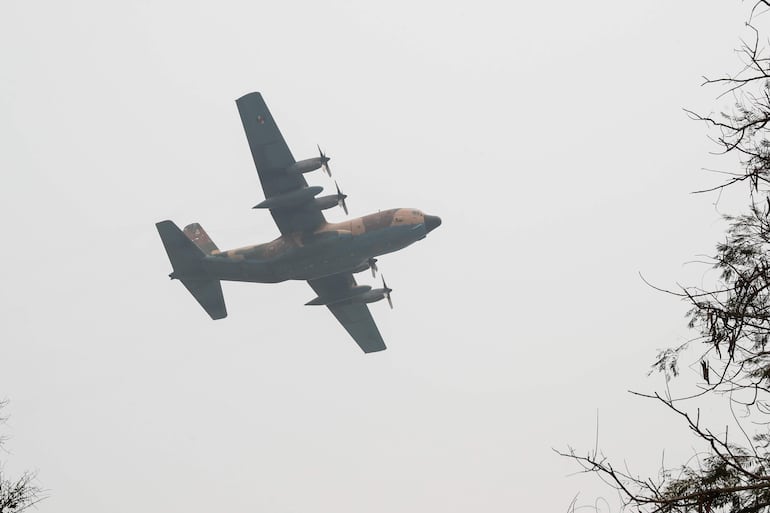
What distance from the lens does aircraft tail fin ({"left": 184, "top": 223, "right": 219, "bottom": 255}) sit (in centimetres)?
4503

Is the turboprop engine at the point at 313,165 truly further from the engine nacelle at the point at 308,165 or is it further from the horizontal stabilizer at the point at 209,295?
the horizontal stabilizer at the point at 209,295

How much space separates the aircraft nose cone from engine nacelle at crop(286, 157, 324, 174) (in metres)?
5.28

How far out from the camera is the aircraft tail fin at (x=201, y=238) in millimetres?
45031

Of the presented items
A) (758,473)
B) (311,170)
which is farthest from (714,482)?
(311,170)

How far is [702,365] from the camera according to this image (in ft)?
26.2

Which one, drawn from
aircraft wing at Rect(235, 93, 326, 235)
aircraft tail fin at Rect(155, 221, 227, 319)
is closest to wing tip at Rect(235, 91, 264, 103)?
aircraft wing at Rect(235, 93, 326, 235)

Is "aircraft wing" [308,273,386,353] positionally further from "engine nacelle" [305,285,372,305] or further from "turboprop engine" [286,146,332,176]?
"turboprop engine" [286,146,332,176]

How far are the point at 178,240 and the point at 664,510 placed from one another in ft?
117

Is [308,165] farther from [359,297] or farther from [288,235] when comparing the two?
[359,297]

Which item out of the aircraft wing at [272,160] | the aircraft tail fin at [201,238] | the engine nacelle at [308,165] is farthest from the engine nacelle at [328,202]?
the aircraft tail fin at [201,238]

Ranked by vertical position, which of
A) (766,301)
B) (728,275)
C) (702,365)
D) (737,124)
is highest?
(737,124)

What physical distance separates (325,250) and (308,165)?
3.88 metres

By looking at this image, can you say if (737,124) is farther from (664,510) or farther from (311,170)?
(311,170)

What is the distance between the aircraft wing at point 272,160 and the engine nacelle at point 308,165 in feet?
1.08
